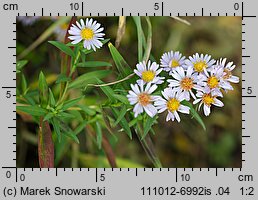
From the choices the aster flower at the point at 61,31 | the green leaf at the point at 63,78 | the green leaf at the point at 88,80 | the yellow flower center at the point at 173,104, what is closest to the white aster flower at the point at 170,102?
the yellow flower center at the point at 173,104

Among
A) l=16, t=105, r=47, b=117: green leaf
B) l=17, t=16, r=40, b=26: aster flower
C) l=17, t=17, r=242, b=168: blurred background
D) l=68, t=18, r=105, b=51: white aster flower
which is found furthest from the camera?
l=17, t=17, r=242, b=168: blurred background

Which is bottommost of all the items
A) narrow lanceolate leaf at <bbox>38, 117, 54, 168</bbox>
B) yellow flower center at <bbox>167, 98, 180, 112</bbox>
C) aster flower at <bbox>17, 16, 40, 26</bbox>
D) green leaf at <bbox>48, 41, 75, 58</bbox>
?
narrow lanceolate leaf at <bbox>38, 117, 54, 168</bbox>

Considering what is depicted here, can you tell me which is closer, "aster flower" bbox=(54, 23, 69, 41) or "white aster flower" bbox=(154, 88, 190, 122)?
"white aster flower" bbox=(154, 88, 190, 122)

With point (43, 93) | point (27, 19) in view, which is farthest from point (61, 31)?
point (43, 93)

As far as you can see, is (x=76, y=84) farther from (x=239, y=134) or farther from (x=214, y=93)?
(x=239, y=134)

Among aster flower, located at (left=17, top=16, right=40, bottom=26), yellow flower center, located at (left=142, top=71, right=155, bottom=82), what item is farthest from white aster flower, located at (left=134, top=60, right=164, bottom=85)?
aster flower, located at (left=17, top=16, right=40, bottom=26)

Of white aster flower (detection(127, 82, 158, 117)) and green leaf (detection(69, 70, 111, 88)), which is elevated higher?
green leaf (detection(69, 70, 111, 88))

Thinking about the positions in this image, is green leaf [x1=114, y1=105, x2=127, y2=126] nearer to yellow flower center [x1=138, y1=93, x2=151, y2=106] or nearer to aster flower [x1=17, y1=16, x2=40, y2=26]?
yellow flower center [x1=138, y1=93, x2=151, y2=106]
